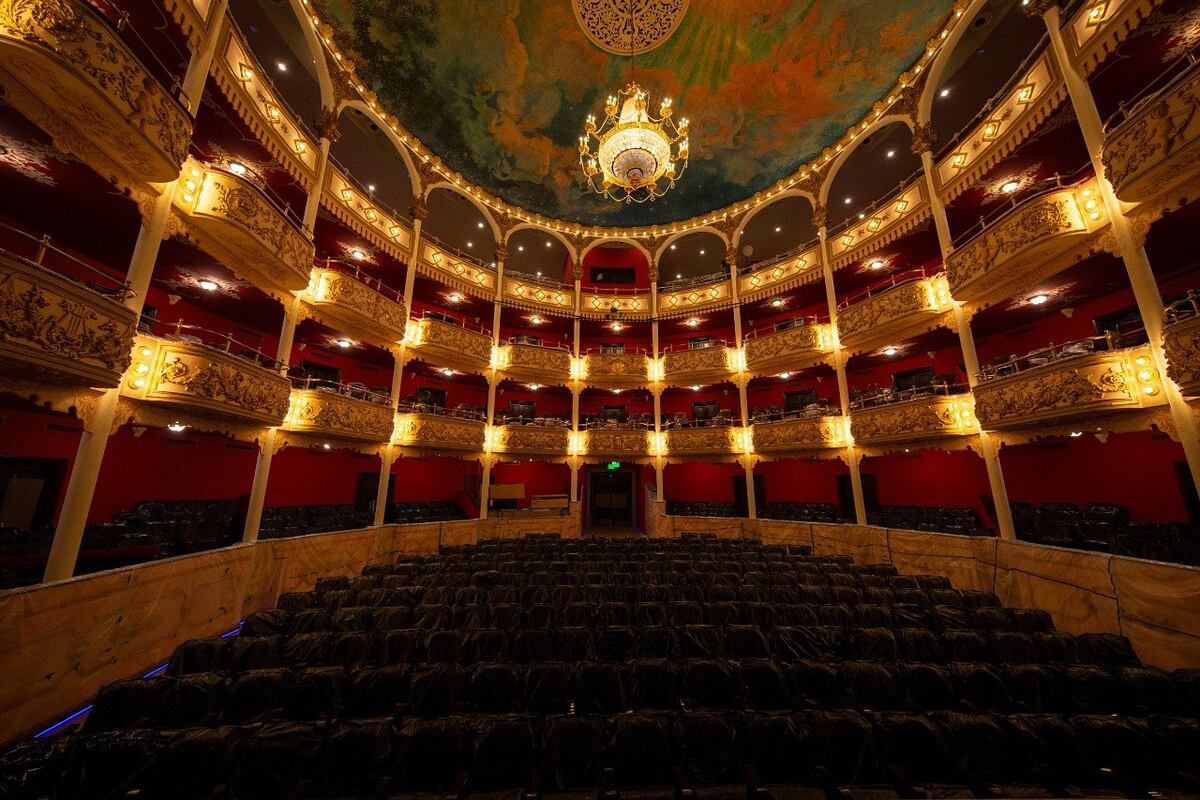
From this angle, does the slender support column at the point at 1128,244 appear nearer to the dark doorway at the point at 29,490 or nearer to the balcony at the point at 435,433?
the balcony at the point at 435,433

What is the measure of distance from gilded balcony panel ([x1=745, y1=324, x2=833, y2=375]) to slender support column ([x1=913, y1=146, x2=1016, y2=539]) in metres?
4.07

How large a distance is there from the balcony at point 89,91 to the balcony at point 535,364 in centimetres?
1092

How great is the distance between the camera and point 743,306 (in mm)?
18375

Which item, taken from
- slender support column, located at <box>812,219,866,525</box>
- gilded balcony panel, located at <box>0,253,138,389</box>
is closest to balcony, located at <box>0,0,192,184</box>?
gilded balcony panel, located at <box>0,253,138,389</box>

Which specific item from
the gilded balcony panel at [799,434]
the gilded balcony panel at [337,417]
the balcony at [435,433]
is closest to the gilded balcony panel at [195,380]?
the gilded balcony panel at [337,417]

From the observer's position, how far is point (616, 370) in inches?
722

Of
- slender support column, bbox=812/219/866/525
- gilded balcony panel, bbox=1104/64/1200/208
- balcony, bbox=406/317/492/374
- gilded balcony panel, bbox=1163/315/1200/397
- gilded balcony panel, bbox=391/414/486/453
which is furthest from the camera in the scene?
balcony, bbox=406/317/492/374

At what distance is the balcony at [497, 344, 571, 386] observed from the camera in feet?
55.6

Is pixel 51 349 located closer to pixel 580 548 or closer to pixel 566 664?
pixel 566 664

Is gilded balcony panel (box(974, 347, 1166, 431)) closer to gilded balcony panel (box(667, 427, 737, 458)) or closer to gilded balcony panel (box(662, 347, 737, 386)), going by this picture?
gilded balcony panel (box(667, 427, 737, 458))

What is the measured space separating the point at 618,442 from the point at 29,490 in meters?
15.6

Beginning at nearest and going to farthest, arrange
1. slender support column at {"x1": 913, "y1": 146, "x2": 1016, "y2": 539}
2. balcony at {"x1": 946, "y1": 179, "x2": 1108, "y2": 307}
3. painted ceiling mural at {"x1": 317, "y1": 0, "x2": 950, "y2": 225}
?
balcony at {"x1": 946, "y1": 179, "x2": 1108, "y2": 307} < slender support column at {"x1": 913, "y1": 146, "x2": 1016, "y2": 539} < painted ceiling mural at {"x1": 317, "y1": 0, "x2": 950, "y2": 225}

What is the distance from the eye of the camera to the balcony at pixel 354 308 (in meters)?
11.3

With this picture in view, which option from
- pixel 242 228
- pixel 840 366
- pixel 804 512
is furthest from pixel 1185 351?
pixel 242 228
